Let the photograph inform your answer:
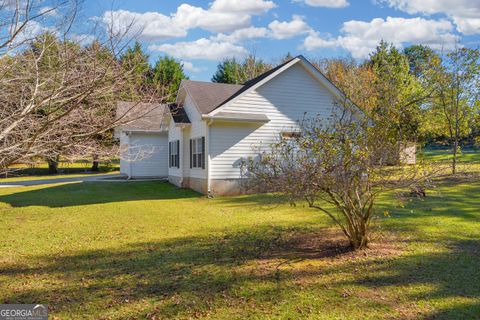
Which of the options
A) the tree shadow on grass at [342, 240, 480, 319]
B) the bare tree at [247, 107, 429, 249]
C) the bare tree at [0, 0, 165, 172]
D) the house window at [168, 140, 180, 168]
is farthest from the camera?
the house window at [168, 140, 180, 168]

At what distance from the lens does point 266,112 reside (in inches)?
601

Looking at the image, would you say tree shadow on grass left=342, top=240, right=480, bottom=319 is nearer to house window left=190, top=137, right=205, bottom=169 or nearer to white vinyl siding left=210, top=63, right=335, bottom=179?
white vinyl siding left=210, top=63, right=335, bottom=179

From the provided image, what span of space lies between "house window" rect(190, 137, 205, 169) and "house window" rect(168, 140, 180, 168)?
6.45 feet

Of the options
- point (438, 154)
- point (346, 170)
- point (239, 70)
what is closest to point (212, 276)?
point (346, 170)

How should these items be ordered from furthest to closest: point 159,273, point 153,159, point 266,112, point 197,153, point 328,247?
point 153,159 → point 197,153 → point 266,112 → point 328,247 → point 159,273

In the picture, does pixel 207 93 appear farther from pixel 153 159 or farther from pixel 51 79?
pixel 51 79

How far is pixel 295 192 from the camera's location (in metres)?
5.78

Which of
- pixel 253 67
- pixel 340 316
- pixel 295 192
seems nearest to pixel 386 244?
pixel 295 192

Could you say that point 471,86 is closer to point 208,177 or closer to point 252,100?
point 252,100

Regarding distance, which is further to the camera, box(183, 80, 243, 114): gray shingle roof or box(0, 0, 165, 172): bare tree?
box(183, 80, 243, 114): gray shingle roof

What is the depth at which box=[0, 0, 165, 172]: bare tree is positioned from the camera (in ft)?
15.1

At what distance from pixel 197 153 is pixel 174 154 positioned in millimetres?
3772

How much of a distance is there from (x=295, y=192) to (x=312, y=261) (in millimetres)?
1203

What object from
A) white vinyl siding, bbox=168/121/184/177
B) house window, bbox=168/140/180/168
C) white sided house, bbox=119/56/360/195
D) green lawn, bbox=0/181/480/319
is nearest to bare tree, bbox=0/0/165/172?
green lawn, bbox=0/181/480/319
